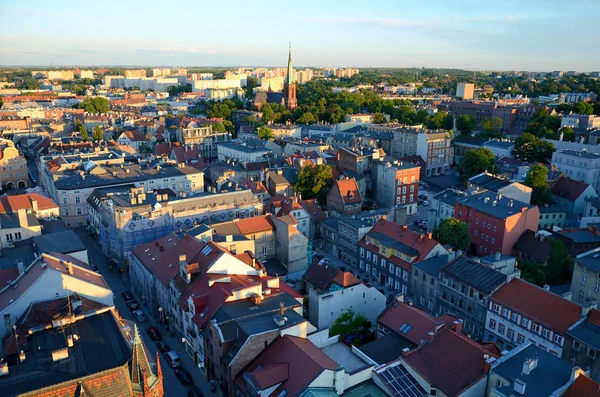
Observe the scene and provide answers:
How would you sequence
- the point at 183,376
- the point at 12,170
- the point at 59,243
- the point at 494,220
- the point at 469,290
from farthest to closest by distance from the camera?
the point at 12,170 < the point at 494,220 < the point at 59,243 < the point at 469,290 < the point at 183,376

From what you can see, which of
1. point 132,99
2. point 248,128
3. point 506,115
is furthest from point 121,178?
point 132,99

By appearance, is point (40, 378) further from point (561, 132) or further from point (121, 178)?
point (561, 132)

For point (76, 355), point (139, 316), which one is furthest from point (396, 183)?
point (76, 355)

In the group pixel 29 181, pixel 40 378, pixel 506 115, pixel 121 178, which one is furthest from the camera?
pixel 506 115

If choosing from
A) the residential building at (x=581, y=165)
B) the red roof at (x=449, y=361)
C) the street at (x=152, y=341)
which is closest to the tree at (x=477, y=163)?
the residential building at (x=581, y=165)

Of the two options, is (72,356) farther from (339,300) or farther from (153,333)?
(339,300)

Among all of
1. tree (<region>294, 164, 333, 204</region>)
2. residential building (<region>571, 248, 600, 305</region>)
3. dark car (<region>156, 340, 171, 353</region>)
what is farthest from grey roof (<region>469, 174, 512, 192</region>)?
dark car (<region>156, 340, 171, 353</region>)

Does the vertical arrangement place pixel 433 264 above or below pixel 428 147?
below
